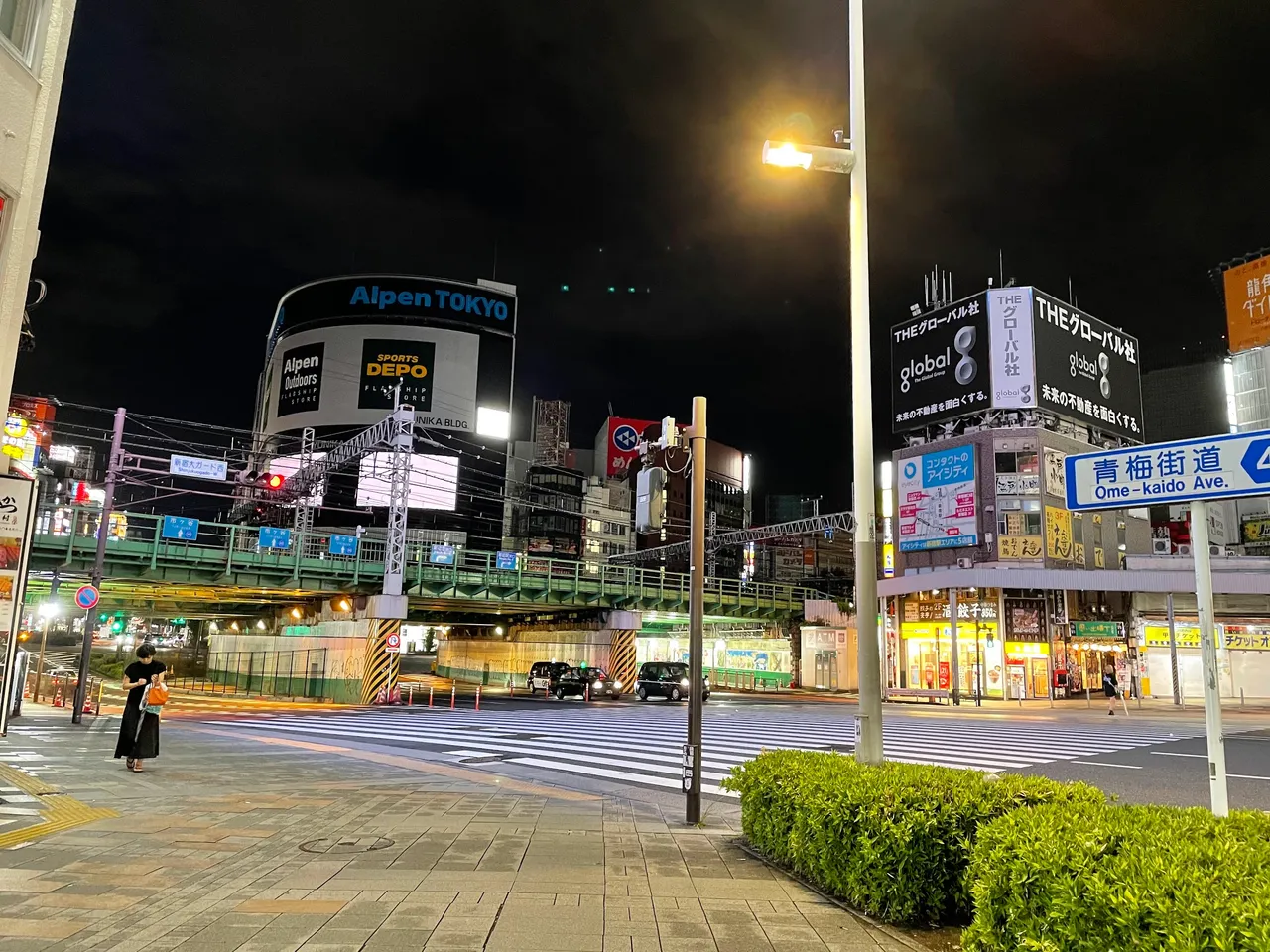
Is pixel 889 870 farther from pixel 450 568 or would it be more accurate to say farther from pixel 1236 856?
pixel 450 568

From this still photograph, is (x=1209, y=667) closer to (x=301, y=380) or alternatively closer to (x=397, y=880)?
(x=397, y=880)

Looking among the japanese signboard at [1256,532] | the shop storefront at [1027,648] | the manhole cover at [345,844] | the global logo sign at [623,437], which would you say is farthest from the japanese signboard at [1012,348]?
the global logo sign at [623,437]

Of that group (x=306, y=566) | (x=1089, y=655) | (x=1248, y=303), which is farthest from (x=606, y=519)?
(x=1248, y=303)

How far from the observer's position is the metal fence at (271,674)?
36.7 m

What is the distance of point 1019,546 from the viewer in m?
42.9

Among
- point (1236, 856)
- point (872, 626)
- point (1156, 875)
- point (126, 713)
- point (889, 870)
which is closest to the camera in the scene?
point (1156, 875)

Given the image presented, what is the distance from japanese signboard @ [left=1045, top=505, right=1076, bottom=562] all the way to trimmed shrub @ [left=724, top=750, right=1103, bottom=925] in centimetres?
4110

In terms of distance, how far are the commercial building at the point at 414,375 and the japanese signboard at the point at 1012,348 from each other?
47.5 m

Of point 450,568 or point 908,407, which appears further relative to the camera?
point 908,407

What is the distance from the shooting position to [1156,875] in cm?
327

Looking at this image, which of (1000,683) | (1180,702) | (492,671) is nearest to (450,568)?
(492,671)

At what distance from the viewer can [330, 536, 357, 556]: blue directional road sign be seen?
35125mm

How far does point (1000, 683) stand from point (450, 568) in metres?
28.1

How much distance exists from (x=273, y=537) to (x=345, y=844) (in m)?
28.3
